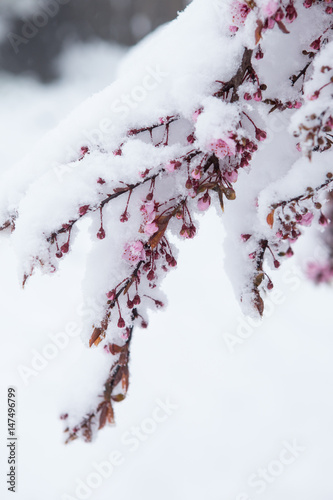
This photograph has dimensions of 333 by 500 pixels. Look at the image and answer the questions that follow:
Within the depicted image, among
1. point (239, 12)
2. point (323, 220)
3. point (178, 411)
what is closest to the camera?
point (239, 12)

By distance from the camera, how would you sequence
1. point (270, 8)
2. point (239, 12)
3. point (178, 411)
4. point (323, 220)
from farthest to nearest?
point (178, 411)
point (323, 220)
point (239, 12)
point (270, 8)

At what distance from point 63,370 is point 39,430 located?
402mm

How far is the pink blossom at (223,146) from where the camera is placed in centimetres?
78

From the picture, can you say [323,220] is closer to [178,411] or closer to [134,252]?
[134,252]

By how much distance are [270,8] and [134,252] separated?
22.8 inches

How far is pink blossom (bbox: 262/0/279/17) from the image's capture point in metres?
0.71

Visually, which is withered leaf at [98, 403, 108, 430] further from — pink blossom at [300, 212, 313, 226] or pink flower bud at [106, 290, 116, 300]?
pink blossom at [300, 212, 313, 226]

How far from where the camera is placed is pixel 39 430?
249 cm

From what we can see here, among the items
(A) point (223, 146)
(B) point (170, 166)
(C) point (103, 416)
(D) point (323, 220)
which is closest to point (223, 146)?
(A) point (223, 146)

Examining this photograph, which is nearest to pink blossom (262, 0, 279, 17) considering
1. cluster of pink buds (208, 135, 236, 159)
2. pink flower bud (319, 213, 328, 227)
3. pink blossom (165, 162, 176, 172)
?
cluster of pink buds (208, 135, 236, 159)

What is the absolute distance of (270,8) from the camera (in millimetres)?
709

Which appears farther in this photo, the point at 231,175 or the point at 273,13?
the point at 231,175

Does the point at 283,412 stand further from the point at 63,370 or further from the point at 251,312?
the point at 251,312

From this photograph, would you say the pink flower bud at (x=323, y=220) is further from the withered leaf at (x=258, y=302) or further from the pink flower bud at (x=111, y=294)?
the pink flower bud at (x=111, y=294)
